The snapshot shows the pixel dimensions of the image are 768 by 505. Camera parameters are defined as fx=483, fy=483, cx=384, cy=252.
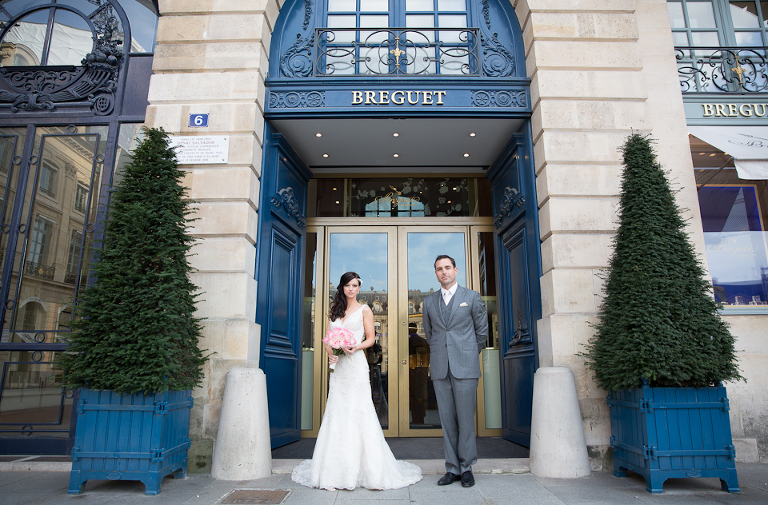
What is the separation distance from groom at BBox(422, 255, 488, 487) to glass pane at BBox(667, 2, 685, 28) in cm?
570

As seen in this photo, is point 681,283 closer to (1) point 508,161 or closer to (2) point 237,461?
(1) point 508,161

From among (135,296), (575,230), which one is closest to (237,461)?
(135,296)

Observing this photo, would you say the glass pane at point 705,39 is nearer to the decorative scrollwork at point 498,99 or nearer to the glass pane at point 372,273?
the decorative scrollwork at point 498,99

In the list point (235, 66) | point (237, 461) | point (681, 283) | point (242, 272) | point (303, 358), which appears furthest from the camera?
point (303, 358)

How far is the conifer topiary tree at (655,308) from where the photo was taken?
14.7 ft

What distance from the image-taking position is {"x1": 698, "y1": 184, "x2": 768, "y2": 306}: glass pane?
21.2 feet

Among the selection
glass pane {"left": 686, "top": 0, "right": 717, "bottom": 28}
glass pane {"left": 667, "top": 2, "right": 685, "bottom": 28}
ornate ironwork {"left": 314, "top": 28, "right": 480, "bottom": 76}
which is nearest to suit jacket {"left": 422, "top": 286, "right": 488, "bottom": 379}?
ornate ironwork {"left": 314, "top": 28, "right": 480, "bottom": 76}

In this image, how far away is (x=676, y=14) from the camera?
743 centimetres

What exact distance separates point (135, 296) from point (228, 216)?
1.67 meters

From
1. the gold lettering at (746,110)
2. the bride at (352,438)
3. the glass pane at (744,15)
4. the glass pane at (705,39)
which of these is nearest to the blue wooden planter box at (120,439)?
the bride at (352,438)

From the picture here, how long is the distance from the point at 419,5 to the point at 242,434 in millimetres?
6381

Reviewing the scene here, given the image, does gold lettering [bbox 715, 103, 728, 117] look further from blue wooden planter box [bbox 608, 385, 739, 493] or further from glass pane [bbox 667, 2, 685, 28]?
blue wooden planter box [bbox 608, 385, 739, 493]

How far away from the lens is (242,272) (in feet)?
19.2

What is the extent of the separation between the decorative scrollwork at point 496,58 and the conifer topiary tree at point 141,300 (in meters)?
4.46
